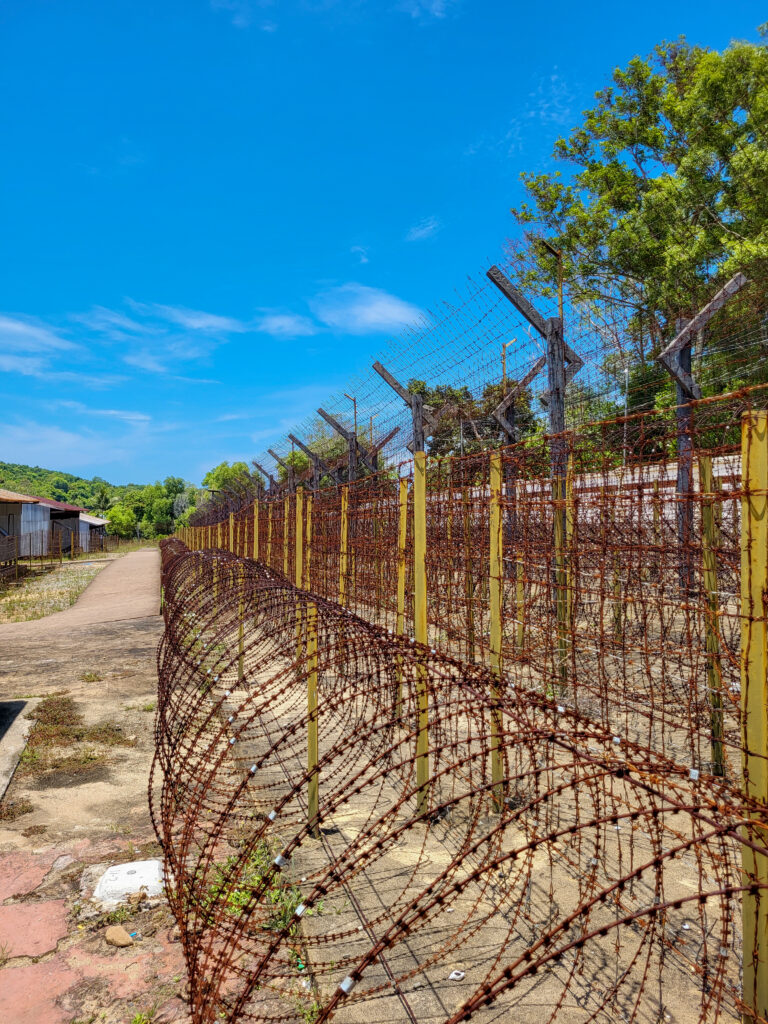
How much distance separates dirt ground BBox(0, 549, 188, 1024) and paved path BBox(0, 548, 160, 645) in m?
4.77

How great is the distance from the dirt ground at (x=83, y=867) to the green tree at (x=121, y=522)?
58.3m

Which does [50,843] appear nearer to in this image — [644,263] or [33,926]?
[33,926]

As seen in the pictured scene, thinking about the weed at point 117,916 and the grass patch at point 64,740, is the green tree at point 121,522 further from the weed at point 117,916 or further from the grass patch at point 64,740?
the weed at point 117,916

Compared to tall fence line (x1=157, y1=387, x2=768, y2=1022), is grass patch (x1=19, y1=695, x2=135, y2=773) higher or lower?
lower

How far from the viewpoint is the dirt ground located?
8.50ft

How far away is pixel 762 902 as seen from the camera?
72.7 inches

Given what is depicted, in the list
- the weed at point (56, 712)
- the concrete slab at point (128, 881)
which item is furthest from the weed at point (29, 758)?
the concrete slab at point (128, 881)

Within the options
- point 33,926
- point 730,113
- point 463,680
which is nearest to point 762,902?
point 463,680

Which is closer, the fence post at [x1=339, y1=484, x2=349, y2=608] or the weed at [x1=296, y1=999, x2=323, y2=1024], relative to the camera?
the weed at [x1=296, y1=999, x2=323, y2=1024]

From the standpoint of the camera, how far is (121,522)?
208 ft

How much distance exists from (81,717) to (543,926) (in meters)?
5.17

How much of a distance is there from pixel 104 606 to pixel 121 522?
50489 millimetres

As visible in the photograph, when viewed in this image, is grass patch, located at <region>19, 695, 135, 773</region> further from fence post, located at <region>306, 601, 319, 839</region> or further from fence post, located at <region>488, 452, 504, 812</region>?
fence post, located at <region>488, 452, 504, 812</region>

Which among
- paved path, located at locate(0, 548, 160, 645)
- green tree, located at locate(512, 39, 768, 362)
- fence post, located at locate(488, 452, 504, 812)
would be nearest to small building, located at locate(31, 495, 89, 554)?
paved path, located at locate(0, 548, 160, 645)
